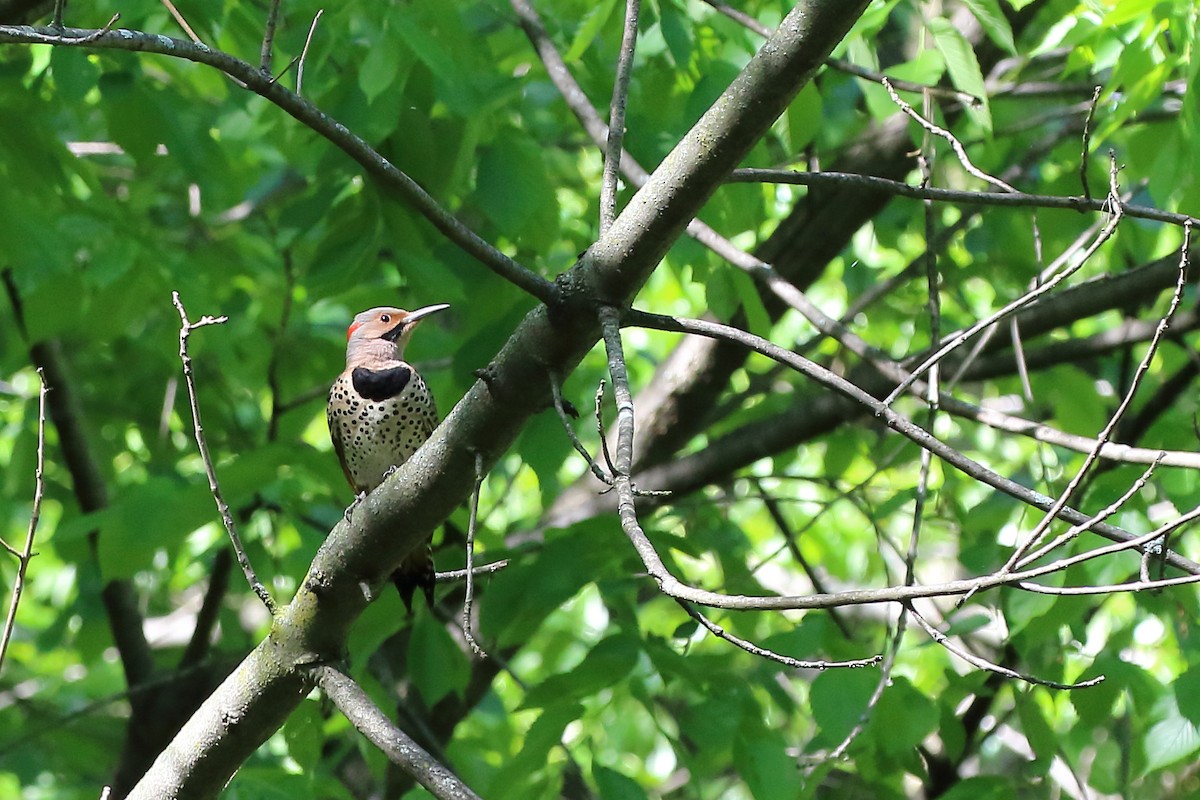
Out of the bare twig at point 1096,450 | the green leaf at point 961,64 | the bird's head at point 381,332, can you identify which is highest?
the bird's head at point 381,332

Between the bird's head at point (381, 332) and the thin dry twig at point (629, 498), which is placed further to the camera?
the bird's head at point (381, 332)

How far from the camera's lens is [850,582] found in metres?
9.84

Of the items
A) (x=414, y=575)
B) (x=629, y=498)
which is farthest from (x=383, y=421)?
(x=629, y=498)

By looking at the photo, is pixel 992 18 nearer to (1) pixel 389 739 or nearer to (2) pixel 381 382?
(2) pixel 381 382

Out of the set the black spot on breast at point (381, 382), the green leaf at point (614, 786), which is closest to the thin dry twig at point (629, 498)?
the green leaf at point (614, 786)

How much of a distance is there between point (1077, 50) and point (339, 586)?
10.5ft

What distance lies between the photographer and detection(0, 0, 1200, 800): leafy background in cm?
408

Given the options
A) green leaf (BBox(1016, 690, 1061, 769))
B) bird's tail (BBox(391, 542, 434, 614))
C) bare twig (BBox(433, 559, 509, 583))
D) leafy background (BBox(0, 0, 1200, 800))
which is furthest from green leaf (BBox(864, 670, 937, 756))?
bird's tail (BBox(391, 542, 434, 614))

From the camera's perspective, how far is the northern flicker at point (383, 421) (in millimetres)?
4953

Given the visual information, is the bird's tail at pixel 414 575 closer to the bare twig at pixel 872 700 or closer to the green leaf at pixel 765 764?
the green leaf at pixel 765 764

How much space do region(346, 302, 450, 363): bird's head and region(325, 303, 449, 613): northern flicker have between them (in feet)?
0.33

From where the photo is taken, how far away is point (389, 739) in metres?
2.81

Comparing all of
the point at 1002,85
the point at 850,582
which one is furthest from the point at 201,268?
the point at 850,582

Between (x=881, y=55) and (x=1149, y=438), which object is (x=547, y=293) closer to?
(x=1149, y=438)
